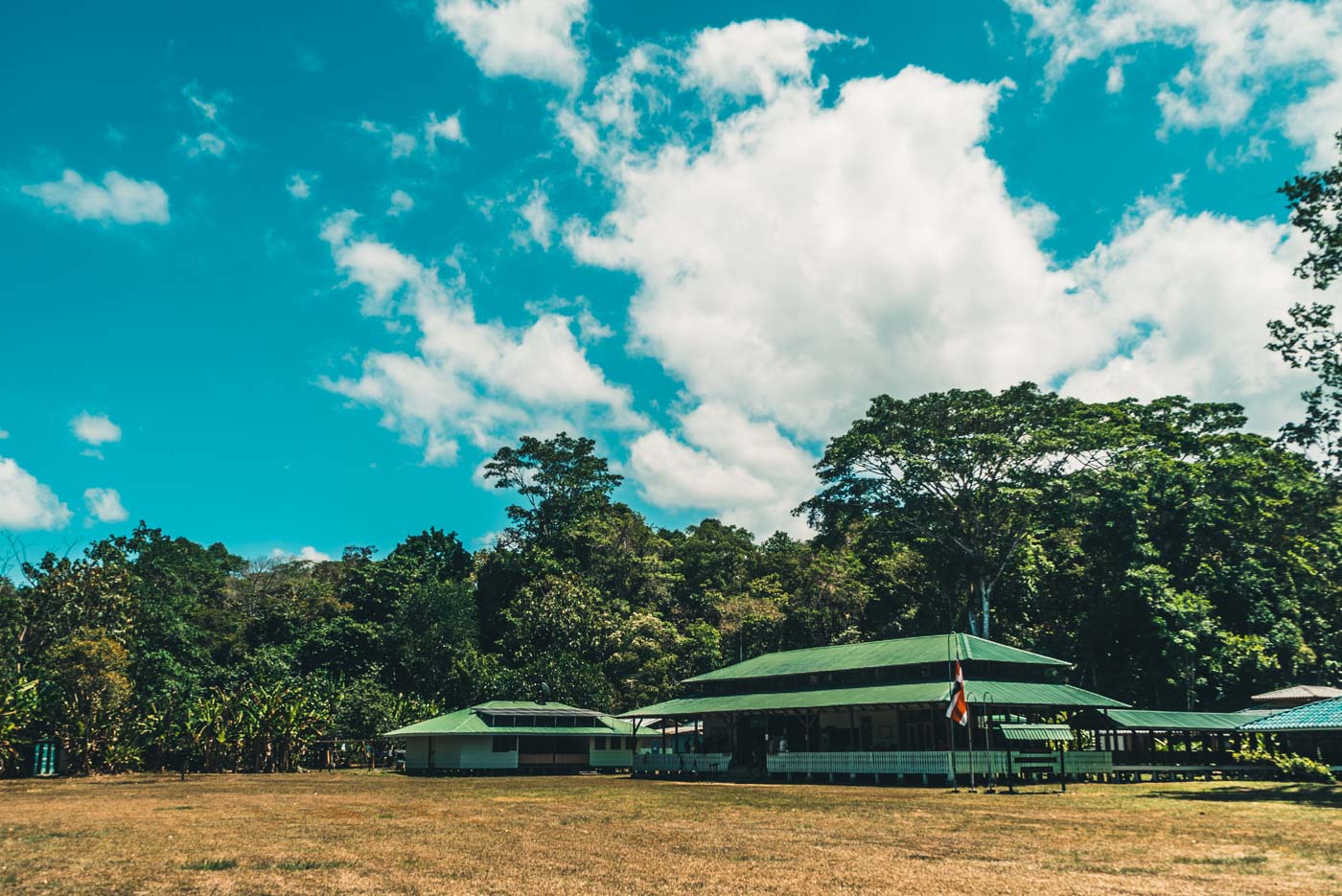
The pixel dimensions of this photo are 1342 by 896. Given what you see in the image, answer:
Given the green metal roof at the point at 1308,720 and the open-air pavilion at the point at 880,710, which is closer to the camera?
the green metal roof at the point at 1308,720

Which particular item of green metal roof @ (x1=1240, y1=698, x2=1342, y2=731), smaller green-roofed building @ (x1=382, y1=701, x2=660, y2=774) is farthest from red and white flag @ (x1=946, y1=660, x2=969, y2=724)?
smaller green-roofed building @ (x1=382, y1=701, x2=660, y2=774)

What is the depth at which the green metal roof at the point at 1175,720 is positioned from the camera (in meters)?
37.1

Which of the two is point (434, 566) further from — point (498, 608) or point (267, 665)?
point (267, 665)

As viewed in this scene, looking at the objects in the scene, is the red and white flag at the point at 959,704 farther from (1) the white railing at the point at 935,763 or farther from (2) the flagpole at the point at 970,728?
(1) the white railing at the point at 935,763

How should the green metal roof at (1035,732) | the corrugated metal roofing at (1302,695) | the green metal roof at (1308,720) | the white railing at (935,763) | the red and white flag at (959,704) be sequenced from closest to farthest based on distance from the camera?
the green metal roof at (1308,720)
the red and white flag at (959,704)
the white railing at (935,763)
the green metal roof at (1035,732)
the corrugated metal roofing at (1302,695)

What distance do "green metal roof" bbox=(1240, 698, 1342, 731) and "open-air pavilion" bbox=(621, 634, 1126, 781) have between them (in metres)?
6.75

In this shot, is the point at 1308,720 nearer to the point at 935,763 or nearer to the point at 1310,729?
the point at 1310,729

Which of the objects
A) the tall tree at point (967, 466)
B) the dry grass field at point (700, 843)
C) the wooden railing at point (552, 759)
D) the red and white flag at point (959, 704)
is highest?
the tall tree at point (967, 466)

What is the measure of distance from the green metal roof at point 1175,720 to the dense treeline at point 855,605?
7479 mm

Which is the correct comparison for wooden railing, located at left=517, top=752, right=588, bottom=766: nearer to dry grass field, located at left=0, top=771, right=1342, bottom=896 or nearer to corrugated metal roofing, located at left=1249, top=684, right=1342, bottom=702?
dry grass field, located at left=0, top=771, right=1342, bottom=896

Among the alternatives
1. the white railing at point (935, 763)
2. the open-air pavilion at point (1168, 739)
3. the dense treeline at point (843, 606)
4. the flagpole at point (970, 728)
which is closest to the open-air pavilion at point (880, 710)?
the white railing at point (935, 763)

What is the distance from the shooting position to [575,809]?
1017 inches

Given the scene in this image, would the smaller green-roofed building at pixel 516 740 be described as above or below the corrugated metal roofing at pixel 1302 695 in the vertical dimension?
below

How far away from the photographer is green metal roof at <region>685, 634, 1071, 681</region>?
132 feet
